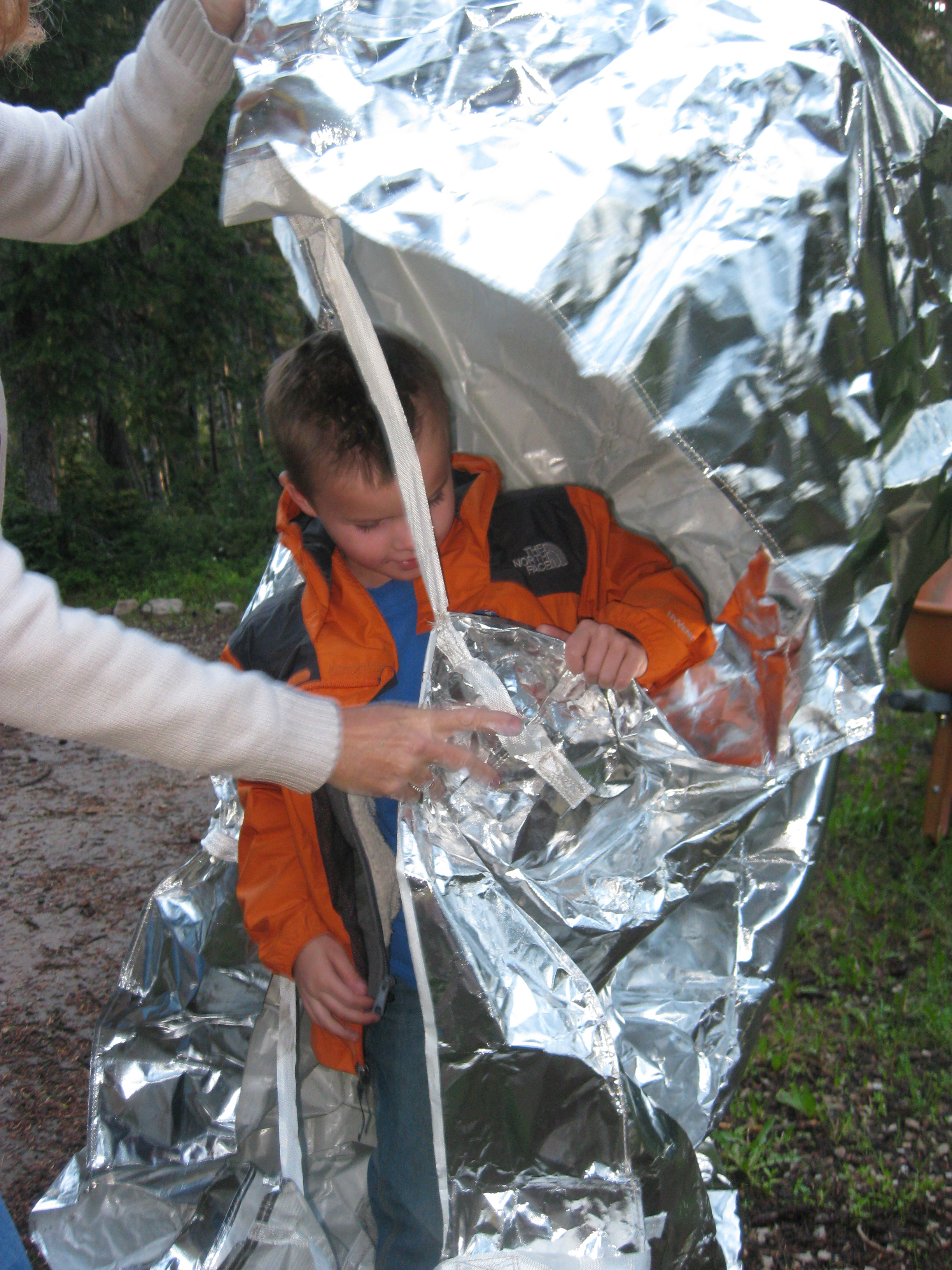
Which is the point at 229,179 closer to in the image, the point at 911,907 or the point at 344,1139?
the point at 344,1139

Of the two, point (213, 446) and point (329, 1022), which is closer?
point (329, 1022)

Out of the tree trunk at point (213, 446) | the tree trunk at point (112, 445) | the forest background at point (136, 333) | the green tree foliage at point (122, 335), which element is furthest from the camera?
the tree trunk at point (213, 446)

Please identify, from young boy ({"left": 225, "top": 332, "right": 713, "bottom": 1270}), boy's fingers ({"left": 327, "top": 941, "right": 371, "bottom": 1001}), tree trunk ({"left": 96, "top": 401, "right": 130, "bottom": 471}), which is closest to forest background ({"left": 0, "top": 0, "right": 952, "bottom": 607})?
tree trunk ({"left": 96, "top": 401, "right": 130, "bottom": 471})

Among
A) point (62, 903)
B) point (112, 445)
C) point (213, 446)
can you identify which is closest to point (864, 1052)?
point (62, 903)

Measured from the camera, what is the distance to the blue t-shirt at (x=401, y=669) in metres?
1.59

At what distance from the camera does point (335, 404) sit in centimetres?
152

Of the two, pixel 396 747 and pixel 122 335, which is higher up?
pixel 396 747

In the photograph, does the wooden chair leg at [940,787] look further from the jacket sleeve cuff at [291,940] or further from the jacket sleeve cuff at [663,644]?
the jacket sleeve cuff at [291,940]

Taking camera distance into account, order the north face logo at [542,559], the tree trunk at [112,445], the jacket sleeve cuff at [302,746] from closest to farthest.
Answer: the jacket sleeve cuff at [302,746] < the north face logo at [542,559] < the tree trunk at [112,445]

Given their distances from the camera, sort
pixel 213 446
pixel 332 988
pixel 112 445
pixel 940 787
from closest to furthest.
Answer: pixel 332 988
pixel 940 787
pixel 112 445
pixel 213 446

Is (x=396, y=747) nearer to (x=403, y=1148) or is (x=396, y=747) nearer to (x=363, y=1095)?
(x=403, y=1148)

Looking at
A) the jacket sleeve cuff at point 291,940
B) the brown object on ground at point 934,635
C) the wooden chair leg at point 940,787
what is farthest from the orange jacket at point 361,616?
the wooden chair leg at point 940,787

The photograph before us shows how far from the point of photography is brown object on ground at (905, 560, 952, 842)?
264 cm

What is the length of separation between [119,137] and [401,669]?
0.90 m
